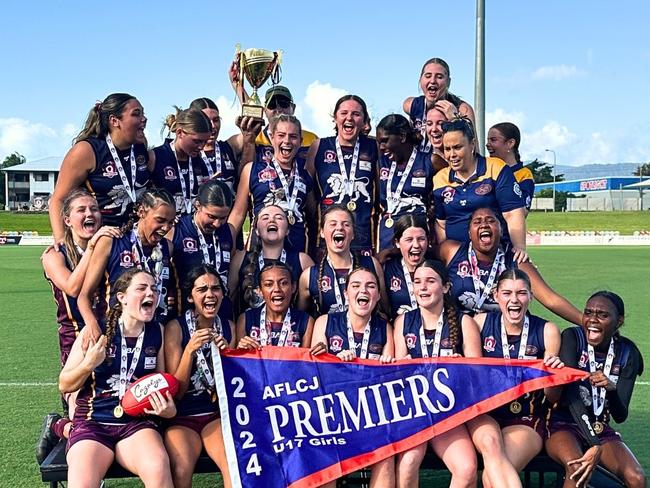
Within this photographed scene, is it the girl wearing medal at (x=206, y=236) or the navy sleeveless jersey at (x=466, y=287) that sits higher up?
the girl wearing medal at (x=206, y=236)

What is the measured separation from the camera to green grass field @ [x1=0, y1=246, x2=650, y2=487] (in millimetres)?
5188

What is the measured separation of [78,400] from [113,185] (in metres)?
1.58

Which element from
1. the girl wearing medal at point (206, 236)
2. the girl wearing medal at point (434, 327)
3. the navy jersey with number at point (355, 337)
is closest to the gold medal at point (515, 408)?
the girl wearing medal at point (434, 327)

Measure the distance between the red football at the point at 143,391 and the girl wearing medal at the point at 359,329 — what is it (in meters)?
0.81

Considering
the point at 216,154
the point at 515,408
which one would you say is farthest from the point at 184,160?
the point at 515,408

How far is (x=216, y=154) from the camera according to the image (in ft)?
18.5

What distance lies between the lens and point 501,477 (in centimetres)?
376

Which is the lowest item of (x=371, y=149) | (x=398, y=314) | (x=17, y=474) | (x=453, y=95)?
(x=17, y=474)

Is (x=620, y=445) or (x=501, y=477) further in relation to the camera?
(x=620, y=445)

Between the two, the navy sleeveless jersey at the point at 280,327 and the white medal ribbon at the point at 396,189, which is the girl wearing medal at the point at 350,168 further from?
the navy sleeveless jersey at the point at 280,327

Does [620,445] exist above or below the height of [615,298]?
below

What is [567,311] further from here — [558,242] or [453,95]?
[558,242]

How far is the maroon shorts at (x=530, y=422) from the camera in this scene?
410 cm

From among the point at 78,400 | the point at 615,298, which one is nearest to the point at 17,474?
the point at 78,400
